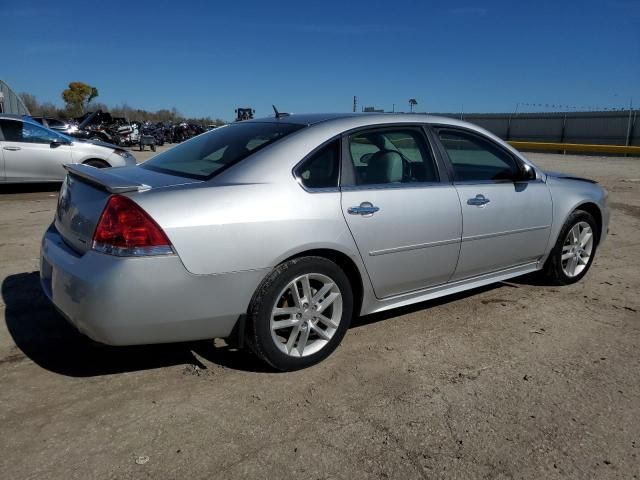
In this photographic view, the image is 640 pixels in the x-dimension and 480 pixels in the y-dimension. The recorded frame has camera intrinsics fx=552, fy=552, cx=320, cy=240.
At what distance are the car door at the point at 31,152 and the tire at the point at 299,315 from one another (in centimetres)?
829

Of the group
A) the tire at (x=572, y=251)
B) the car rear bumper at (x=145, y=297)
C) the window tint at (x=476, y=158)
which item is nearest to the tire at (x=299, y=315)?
the car rear bumper at (x=145, y=297)

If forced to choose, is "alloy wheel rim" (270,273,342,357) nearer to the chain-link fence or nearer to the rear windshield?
the rear windshield

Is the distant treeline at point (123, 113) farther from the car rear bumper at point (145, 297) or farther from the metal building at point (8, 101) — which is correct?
the car rear bumper at point (145, 297)

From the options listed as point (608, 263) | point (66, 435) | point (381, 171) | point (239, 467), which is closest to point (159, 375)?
point (66, 435)

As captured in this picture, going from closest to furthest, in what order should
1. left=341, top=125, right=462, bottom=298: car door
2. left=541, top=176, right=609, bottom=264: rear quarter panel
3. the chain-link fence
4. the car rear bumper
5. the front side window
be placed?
1. the car rear bumper
2. left=341, top=125, right=462, bottom=298: car door
3. left=541, top=176, right=609, bottom=264: rear quarter panel
4. the front side window
5. the chain-link fence

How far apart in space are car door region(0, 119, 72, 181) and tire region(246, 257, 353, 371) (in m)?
8.29

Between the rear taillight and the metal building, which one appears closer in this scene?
the rear taillight

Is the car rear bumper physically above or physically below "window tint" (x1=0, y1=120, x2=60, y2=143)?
below

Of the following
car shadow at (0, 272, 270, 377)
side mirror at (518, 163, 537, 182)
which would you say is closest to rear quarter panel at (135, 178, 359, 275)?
car shadow at (0, 272, 270, 377)

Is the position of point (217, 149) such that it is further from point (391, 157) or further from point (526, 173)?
point (526, 173)

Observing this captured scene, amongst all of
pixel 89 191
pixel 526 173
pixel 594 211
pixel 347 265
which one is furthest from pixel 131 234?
pixel 594 211

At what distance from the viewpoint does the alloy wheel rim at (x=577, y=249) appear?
496 centimetres

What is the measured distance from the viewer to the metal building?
36097mm

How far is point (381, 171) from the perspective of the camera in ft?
12.0
